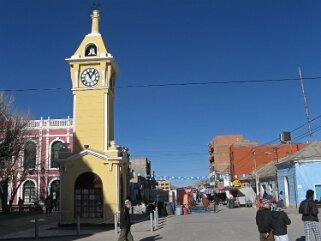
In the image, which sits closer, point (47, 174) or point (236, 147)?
point (47, 174)

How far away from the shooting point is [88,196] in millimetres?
26688

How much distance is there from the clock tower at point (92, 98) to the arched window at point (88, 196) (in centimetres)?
196

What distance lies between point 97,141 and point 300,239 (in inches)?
581

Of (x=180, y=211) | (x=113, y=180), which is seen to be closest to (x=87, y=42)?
(x=113, y=180)

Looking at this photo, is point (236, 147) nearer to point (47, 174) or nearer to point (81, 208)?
point (47, 174)

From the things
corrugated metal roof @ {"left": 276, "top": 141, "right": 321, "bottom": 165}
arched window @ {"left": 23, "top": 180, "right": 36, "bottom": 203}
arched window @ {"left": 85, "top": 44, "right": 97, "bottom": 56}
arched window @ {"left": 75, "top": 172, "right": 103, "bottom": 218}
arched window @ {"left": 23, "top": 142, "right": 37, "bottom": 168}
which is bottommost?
arched window @ {"left": 75, "top": 172, "right": 103, "bottom": 218}

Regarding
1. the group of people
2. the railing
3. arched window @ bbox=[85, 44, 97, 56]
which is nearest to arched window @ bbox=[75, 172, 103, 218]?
arched window @ bbox=[85, 44, 97, 56]

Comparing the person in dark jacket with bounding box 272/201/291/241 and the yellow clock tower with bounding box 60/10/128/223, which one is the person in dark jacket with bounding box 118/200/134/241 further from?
the yellow clock tower with bounding box 60/10/128/223

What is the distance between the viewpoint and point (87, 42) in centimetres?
2941

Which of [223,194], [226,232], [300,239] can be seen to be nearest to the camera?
[300,239]

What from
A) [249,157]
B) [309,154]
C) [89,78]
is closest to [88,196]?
[89,78]

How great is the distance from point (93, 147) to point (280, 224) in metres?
18.1

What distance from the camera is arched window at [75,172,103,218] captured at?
26.6 meters

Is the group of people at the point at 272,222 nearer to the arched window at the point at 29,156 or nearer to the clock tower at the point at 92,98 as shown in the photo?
the clock tower at the point at 92,98
